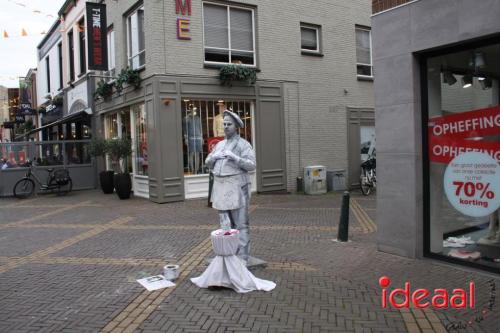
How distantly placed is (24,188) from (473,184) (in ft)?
46.5

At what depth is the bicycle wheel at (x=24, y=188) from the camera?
15.2 metres

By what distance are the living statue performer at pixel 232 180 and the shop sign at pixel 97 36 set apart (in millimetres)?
10274

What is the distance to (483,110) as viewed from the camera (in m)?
5.56

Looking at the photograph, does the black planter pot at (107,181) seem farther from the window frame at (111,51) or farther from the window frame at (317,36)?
the window frame at (317,36)

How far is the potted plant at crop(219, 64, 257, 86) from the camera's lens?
1279 cm

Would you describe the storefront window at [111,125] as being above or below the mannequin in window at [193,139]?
above

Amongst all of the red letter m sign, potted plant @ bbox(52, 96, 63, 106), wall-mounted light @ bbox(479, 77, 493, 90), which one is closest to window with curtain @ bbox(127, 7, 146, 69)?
the red letter m sign

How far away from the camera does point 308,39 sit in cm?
1525

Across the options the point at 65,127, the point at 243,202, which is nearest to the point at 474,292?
the point at 243,202

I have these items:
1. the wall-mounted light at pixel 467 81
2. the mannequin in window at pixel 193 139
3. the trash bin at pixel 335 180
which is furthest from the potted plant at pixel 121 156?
the wall-mounted light at pixel 467 81

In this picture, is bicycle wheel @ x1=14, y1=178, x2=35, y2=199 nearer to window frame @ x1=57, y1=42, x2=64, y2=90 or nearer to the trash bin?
window frame @ x1=57, y1=42, x2=64, y2=90

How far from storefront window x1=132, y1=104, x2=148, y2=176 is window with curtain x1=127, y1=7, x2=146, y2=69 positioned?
4.58 feet

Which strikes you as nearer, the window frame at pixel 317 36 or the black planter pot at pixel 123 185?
the black planter pot at pixel 123 185

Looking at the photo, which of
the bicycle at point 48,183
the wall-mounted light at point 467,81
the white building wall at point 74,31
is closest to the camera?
the wall-mounted light at point 467,81
